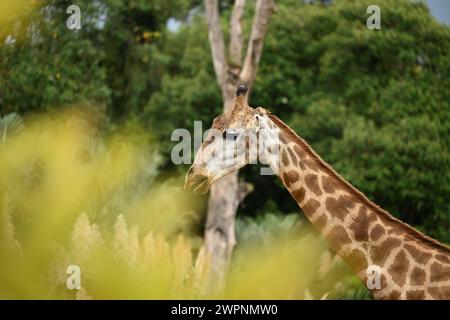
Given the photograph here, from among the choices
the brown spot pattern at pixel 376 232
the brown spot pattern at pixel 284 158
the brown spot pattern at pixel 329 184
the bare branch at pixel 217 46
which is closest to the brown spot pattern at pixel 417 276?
the brown spot pattern at pixel 376 232

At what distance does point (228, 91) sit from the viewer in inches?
647

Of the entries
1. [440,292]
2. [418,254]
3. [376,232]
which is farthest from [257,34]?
[440,292]

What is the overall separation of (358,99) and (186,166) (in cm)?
440

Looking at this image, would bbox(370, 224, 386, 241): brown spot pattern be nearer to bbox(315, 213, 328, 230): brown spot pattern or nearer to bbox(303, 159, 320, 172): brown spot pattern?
bbox(315, 213, 328, 230): brown spot pattern

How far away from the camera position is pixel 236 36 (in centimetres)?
1709

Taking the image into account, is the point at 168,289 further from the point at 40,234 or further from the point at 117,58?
the point at 117,58

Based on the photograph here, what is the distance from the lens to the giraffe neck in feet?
21.5

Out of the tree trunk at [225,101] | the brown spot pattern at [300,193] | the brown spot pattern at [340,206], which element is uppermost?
the tree trunk at [225,101]

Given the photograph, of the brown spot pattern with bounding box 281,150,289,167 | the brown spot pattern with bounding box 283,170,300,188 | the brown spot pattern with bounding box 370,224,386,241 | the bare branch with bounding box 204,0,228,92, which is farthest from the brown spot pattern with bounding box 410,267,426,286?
the bare branch with bounding box 204,0,228,92

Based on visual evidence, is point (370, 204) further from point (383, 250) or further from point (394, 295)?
point (394, 295)

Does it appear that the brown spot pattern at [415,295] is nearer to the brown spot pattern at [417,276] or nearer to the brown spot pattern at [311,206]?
the brown spot pattern at [417,276]

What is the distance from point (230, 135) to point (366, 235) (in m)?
1.36

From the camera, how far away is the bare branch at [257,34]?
15.7 meters

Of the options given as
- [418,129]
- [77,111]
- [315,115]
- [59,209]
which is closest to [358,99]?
[315,115]
